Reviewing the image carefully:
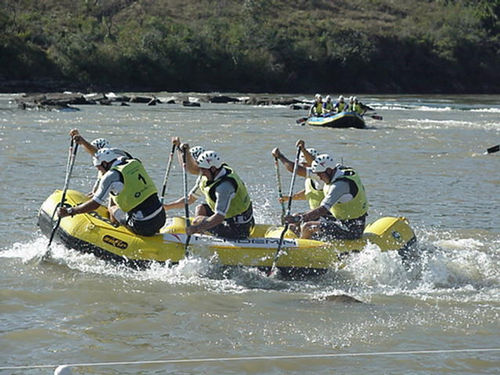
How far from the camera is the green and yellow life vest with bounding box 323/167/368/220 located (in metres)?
10.9

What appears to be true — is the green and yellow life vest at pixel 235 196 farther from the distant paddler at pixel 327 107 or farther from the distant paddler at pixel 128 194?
the distant paddler at pixel 327 107

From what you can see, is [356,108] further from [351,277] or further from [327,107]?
[351,277]

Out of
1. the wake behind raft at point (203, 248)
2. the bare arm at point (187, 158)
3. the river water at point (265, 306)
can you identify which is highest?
the bare arm at point (187, 158)

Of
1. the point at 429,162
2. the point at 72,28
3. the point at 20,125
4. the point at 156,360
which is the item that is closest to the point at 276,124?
the point at 20,125

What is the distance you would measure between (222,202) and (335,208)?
1538 mm

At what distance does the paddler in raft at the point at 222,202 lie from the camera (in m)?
10.4

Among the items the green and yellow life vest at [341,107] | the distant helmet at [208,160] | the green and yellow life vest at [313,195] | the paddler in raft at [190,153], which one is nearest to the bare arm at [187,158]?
the paddler in raft at [190,153]

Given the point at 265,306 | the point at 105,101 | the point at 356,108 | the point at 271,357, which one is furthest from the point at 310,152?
the point at 105,101

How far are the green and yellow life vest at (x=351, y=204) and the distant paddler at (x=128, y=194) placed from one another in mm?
2232

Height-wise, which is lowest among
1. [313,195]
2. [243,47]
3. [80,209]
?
[80,209]

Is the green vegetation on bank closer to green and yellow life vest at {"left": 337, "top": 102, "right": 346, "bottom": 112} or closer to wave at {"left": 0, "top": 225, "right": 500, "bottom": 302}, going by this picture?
green and yellow life vest at {"left": 337, "top": 102, "right": 346, "bottom": 112}

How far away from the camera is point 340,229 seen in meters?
11.0

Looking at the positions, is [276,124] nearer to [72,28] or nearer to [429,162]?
[429,162]

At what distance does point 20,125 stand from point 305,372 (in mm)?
26370
